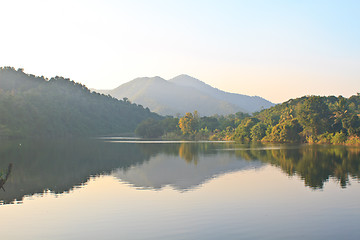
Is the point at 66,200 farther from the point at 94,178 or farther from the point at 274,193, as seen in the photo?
the point at 274,193

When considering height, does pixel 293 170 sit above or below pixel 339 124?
below

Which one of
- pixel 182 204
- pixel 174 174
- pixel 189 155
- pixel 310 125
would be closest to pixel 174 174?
pixel 174 174

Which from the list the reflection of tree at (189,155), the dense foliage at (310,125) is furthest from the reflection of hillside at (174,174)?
the dense foliage at (310,125)

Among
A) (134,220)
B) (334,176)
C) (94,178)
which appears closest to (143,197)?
(134,220)

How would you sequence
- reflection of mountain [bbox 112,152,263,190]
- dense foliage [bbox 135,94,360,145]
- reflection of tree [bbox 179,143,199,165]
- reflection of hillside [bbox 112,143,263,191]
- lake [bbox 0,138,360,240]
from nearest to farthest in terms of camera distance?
lake [bbox 0,138,360,240], reflection of hillside [bbox 112,143,263,191], reflection of mountain [bbox 112,152,263,190], reflection of tree [bbox 179,143,199,165], dense foliage [bbox 135,94,360,145]

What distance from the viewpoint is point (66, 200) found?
23438 millimetres

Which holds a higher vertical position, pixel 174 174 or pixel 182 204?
pixel 174 174

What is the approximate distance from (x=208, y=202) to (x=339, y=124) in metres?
79.2

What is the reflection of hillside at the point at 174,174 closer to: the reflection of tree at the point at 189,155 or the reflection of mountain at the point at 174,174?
the reflection of mountain at the point at 174,174

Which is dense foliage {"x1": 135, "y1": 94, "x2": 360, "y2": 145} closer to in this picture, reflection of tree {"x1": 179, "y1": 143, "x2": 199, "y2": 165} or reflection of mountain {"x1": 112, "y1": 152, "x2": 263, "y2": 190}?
reflection of tree {"x1": 179, "y1": 143, "x2": 199, "y2": 165}

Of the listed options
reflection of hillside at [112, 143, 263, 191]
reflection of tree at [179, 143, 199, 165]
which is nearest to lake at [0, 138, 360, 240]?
reflection of hillside at [112, 143, 263, 191]

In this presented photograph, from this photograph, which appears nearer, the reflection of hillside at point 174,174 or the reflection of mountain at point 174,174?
the reflection of hillside at point 174,174

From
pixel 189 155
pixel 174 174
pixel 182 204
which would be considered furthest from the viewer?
pixel 189 155

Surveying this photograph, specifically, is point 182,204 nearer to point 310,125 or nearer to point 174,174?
point 174,174
